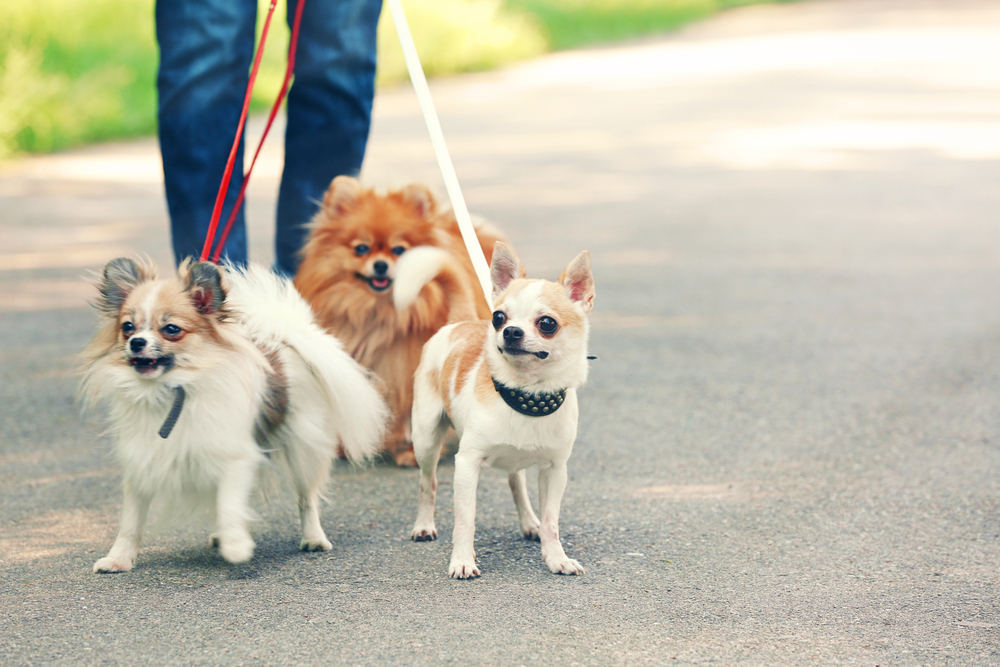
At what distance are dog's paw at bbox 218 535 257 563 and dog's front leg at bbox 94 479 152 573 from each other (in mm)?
275

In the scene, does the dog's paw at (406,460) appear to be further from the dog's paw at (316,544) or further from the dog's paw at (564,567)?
the dog's paw at (564,567)

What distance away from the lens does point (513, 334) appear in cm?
275

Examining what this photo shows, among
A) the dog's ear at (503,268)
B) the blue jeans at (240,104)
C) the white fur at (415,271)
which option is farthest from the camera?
the blue jeans at (240,104)

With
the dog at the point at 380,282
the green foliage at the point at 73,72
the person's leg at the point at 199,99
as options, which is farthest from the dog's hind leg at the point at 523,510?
the green foliage at the point at 73,72

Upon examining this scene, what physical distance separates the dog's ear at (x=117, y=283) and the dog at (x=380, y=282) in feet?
3.78

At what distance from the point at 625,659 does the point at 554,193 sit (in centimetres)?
691

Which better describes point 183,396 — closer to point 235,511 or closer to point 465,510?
point 235,511

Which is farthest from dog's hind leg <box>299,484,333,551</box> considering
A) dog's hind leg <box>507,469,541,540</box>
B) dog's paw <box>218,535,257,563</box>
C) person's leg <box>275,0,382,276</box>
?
person's leg <box>275,0,382,276</box>

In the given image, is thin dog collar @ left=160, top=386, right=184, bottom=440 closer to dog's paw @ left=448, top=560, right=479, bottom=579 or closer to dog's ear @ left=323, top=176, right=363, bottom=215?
dog's paw @ left=448, top=560, right=479, bottom=579

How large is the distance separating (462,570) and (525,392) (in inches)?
19.5

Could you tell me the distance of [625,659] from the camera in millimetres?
2428

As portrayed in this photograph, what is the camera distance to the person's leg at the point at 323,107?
169 inches

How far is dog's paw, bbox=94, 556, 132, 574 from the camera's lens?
2.88m

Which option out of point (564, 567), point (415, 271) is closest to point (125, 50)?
point (415, 271)
